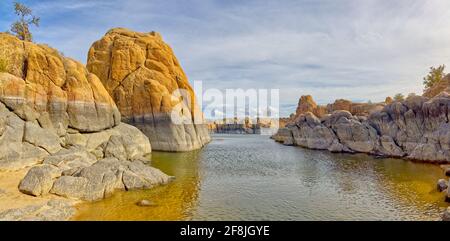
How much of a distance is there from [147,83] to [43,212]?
43847 mm

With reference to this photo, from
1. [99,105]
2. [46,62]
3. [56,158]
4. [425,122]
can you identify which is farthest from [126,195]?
[425,122]

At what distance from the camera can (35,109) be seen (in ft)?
111

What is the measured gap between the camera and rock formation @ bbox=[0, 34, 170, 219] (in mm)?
22828

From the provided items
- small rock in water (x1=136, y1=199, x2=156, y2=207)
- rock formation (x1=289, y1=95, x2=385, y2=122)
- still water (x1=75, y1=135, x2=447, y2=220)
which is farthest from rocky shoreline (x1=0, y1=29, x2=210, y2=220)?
rock formation (x1=289, y1=95, x2=385, y2=122)

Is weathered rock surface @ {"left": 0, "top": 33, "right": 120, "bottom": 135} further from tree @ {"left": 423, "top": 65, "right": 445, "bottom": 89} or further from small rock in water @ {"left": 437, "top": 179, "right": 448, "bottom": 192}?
tree @ {"left": 423, "top": 65, "right": 445, "bottom": 89}

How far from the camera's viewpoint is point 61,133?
35.1 meters

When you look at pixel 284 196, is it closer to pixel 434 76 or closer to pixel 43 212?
pixel 43 212

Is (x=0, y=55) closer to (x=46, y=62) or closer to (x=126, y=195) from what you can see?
(x=46, y=62)

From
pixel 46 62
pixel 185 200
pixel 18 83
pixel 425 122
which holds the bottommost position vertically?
pixel 185 200

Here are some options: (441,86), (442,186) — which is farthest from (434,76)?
(442,186)

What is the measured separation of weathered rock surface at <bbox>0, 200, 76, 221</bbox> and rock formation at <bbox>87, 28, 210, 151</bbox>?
118ft

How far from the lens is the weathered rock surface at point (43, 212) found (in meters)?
16.8

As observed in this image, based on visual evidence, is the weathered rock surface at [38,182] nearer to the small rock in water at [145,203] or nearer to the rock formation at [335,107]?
the small rock in water at [145,203]
